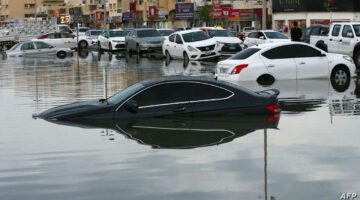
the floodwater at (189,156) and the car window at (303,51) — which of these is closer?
the floodwater at (189,156)

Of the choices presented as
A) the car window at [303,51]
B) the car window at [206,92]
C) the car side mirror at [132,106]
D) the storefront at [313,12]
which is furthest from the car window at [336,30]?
the storefront at [313,12]

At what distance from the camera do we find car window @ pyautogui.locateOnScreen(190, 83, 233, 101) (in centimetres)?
1511

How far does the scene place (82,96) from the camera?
21.5 m

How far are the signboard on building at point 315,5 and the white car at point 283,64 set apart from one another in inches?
2254

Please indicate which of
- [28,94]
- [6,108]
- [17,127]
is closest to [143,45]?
[28,94]

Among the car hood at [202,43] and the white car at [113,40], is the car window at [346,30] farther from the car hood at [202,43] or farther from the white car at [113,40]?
the white car at [113,40]

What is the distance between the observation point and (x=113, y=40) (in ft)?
190

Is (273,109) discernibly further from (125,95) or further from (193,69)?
(193,69)

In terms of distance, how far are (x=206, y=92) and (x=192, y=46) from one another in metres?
24.7

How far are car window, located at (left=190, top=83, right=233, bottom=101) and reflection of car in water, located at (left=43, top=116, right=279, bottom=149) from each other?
0.42 meters

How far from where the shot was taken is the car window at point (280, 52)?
23531 millimetres

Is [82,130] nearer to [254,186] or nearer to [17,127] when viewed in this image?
[17,127]
